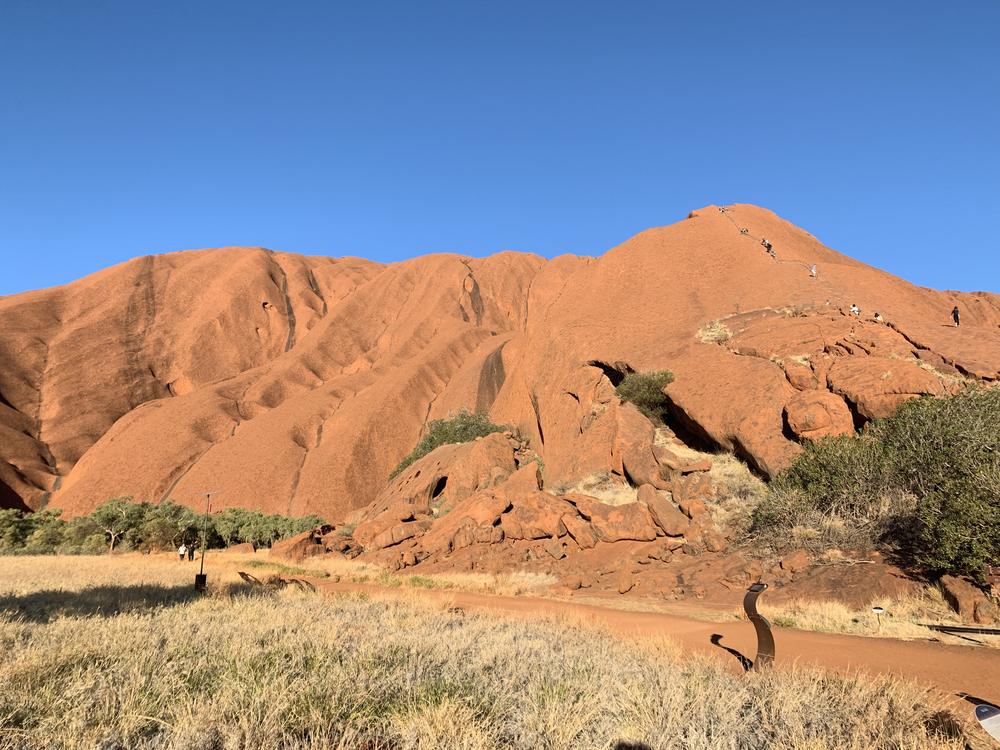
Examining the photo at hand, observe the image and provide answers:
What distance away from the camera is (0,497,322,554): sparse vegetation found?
113 feet

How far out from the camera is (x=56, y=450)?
54.3 meters

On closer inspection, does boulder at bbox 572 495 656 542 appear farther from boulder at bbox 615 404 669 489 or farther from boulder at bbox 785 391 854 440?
boulder at bbox 785 391 854 440

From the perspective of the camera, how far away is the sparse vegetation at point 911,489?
1010 cm

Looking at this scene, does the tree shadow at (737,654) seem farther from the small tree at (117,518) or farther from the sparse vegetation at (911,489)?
the small tree at (117,518)

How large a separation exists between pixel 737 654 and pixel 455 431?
3128 centimetres

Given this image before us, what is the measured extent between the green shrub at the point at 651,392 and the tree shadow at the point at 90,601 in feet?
57.4

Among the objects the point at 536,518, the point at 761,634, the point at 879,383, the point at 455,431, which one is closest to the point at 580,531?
the point at 536,518

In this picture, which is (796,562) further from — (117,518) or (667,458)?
(117,518)

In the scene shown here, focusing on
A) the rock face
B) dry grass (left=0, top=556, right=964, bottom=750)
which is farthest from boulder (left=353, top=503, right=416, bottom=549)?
dry grass (left=0, top=556, right=964, bottom=750)

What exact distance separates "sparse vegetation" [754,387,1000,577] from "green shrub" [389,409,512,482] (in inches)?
839

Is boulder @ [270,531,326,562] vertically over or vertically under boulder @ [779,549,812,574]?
under

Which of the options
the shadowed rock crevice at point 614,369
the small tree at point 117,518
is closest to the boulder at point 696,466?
the shadowed rock crevice at point 614,369

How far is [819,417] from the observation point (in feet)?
54.0

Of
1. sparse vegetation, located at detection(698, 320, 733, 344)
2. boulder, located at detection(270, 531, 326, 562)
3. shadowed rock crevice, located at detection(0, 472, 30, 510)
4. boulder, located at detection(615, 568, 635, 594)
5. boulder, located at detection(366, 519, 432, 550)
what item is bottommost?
shadowed rock crevice, located at detection(0, 472, 30, 510)
